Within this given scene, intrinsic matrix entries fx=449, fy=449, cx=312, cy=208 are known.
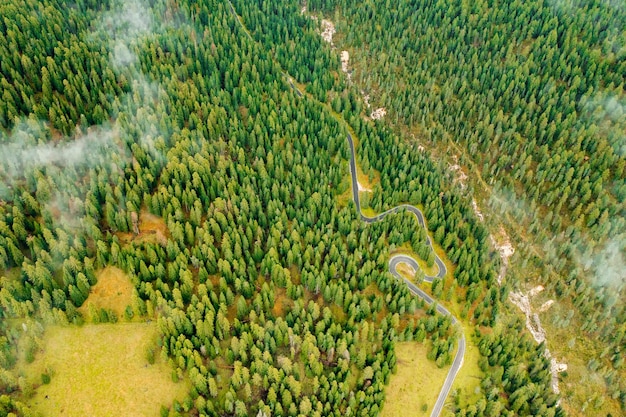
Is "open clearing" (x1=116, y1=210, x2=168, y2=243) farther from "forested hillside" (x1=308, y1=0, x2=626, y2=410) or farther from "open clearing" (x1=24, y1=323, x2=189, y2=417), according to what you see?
"forested hillside" (x1=308, y1=0, x2=626, y2=410)

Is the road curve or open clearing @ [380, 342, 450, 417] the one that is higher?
the road curve

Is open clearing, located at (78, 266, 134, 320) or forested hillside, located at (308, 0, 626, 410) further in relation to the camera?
forested hillside, located at (308, 0, 626, 410)

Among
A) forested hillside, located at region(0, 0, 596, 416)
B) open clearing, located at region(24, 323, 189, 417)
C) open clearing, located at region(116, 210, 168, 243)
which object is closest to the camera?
open clearing, located at region(24, 323, 189, 417)

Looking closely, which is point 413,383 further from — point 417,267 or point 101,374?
point 101,374

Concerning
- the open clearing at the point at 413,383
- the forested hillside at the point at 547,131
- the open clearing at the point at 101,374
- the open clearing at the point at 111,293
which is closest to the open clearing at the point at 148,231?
the open clearing at the point at 111,293

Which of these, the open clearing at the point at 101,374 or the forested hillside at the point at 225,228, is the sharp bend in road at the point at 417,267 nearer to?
the forested hillside at the point at 225,228

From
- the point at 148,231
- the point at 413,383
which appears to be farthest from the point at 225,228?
the point at 413,383

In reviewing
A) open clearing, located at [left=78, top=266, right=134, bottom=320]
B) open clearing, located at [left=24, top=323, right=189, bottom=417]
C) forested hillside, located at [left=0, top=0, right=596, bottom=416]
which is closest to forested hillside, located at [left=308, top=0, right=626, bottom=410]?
forested hillside, located at [left=0, top=0, right=596, bottom=416]
